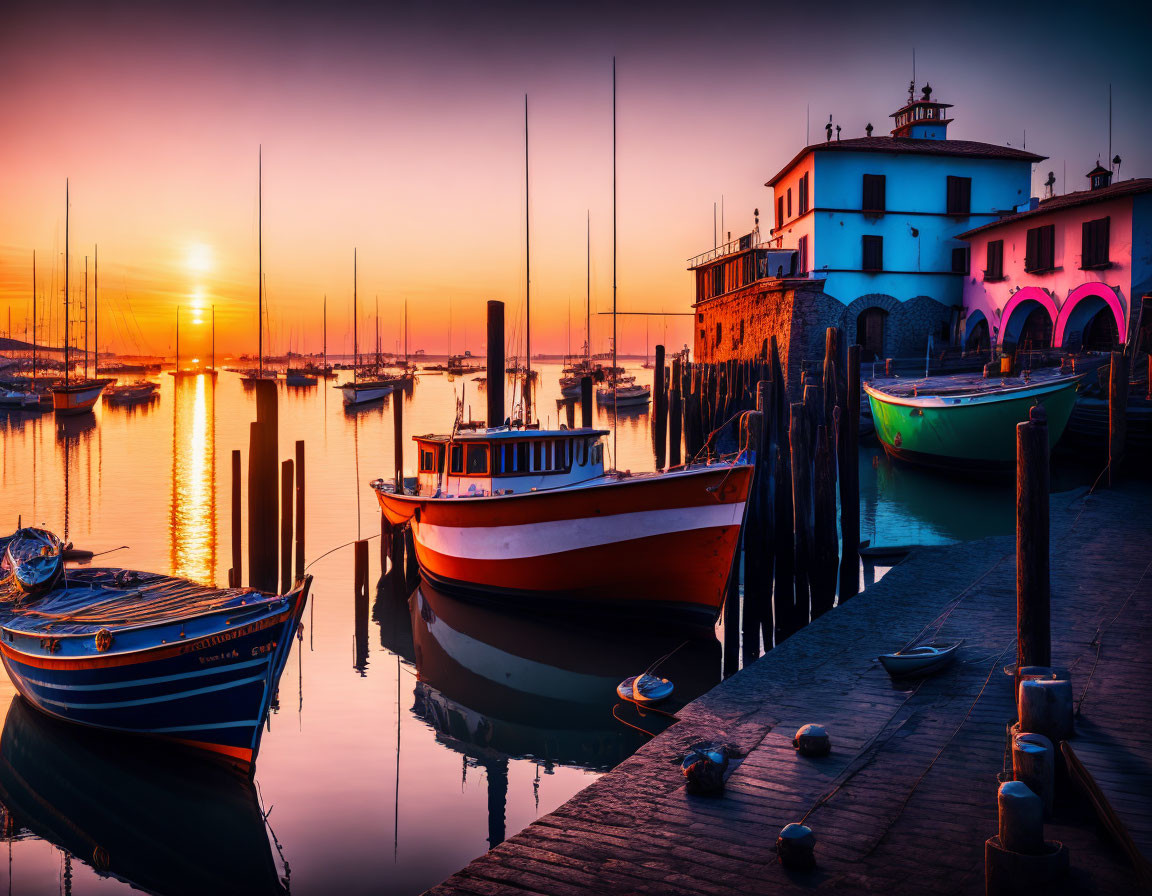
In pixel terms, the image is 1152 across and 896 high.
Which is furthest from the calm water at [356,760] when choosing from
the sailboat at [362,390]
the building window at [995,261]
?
the sailboat at [362,390]

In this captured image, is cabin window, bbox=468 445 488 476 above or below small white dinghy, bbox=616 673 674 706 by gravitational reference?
above

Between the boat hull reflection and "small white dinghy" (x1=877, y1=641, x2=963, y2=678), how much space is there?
10.2 feet

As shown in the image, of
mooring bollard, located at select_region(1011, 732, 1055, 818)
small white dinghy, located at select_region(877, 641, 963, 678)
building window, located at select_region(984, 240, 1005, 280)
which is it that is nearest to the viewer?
mooring bollard, located at select_region(1011, 732, 1055, 818)

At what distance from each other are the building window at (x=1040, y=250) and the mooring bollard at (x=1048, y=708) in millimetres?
36790

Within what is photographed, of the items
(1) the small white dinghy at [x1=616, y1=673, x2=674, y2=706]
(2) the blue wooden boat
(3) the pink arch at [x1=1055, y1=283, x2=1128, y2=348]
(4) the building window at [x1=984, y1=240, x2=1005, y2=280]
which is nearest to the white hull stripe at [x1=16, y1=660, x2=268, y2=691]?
(2) the blue wooden boat

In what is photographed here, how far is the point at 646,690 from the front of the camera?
11664 mm

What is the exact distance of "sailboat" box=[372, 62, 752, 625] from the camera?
559 inches

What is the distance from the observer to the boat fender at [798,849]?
5.68m

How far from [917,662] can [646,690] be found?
3638 millimetres

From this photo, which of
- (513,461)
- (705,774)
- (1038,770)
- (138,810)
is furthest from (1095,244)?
(138,810)

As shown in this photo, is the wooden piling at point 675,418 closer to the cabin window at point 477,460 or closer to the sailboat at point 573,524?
the sailboat at point 573,524

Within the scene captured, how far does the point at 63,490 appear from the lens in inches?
1342

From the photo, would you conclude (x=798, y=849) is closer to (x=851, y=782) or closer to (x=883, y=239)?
(x=851, y=782)

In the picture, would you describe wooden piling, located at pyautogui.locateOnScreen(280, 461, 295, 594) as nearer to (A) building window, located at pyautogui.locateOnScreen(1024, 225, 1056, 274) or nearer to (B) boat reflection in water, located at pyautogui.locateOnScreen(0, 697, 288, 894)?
(B) boat reflection in water, located at pyautogui.locateOnScreen(0, 697, 288, 894)
